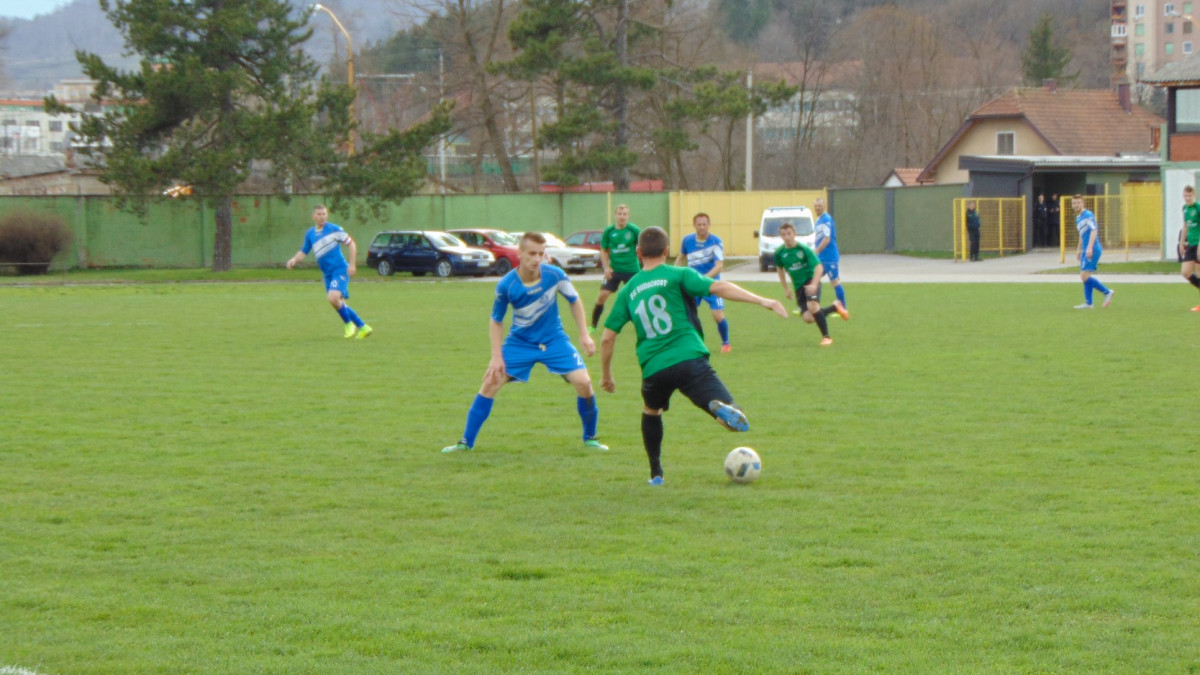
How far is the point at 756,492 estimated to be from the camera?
7531 mm

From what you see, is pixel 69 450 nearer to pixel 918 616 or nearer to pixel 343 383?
pixel 343 383

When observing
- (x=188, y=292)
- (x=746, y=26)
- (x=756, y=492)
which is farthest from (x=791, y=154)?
(x=756, y=492)

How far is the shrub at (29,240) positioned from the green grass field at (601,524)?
2923cm

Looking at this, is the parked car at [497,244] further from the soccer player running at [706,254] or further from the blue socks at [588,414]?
the blue socks at [588,414]

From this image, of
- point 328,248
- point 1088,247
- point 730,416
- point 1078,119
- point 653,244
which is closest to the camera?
point 730,416

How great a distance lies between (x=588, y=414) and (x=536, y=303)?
924 mm

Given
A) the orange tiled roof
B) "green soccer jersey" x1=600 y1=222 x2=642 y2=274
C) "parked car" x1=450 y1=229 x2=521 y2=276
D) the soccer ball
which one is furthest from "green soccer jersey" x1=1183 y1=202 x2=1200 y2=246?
the orange tiled roof

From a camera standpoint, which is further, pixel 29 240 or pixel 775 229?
pixel 775 229

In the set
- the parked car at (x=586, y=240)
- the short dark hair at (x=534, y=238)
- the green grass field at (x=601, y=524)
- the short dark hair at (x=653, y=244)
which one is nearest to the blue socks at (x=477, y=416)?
the green grass field at (x=601, y=524)

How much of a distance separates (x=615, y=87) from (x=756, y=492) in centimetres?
4289

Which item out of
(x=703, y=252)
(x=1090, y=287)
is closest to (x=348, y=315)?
(x=703, y=252)

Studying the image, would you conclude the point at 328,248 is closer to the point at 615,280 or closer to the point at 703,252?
the point at 615,280

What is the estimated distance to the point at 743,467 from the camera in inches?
304

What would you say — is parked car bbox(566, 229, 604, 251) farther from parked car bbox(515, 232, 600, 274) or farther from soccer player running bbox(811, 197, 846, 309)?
soccer player running bbox(811, 197, 846, 309)
